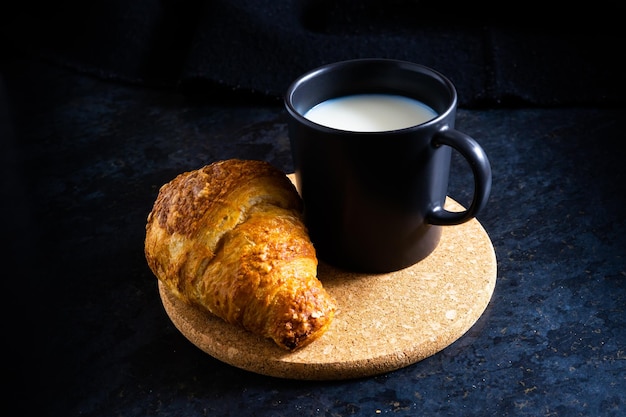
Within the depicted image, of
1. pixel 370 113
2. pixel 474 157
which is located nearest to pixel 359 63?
pixel 370 113

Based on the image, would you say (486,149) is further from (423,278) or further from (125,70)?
(125,70)

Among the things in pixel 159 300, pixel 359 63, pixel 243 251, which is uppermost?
pixel 359 63

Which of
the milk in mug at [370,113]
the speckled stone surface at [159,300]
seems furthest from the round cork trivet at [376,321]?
the milk in mug at [370,113]

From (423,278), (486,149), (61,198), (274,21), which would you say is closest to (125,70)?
(274,21)

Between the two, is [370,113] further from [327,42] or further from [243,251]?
[327,42]

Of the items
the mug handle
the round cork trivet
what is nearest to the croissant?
the round cork trivet
